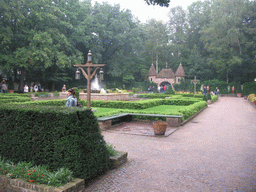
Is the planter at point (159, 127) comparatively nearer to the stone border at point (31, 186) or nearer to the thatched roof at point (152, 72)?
the stone border at point (31, 186)

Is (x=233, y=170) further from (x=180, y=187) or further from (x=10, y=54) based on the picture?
(x=10, y=54)

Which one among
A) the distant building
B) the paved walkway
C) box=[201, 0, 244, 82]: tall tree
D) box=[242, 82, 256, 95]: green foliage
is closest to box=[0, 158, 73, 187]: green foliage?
the paved walkway

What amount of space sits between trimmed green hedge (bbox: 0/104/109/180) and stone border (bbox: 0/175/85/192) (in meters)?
0.27

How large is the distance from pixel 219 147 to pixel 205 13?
178 feet

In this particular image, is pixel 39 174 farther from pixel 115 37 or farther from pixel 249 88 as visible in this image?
pixel 249 88

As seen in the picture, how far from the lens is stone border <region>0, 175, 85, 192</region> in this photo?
3389 mm

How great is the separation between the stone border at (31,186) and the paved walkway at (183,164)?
401 millimetres

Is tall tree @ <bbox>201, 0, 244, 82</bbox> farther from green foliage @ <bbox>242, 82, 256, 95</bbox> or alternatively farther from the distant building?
the distant building

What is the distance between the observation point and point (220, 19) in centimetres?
4194

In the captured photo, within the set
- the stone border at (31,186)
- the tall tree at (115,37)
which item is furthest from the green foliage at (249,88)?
the stone border at (31,186)

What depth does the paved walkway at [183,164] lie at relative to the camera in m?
4.11

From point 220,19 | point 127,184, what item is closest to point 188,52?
point 220,19

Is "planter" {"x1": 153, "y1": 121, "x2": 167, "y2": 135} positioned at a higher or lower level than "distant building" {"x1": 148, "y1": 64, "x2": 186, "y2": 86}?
lower

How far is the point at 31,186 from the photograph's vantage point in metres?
3.50
